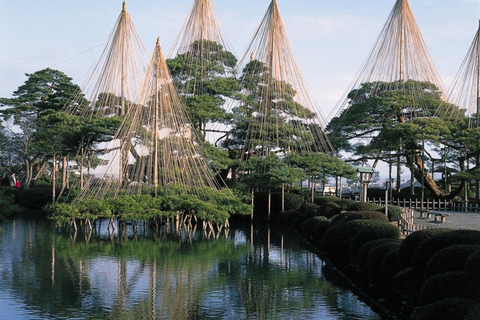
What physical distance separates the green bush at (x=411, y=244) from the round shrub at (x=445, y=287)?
6.57 feet

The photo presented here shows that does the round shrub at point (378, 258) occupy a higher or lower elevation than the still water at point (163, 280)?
higher

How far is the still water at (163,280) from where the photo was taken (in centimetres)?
1095

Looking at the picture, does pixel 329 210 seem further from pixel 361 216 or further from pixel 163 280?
pixel 163 280

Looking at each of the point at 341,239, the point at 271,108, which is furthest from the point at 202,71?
the point at 341,239

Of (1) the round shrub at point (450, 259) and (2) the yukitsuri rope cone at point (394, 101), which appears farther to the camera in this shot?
(2) the yukitsuri rope cone at point (394, 101)

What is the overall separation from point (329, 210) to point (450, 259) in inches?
549

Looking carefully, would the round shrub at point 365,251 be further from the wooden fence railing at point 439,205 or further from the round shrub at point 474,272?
the wooden fence railing at point 439,205

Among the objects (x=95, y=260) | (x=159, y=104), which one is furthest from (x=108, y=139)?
(x=95, y=260)

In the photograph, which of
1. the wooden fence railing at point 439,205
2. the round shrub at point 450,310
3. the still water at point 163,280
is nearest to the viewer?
the round shrub at point 450,310

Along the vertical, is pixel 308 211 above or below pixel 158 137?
below

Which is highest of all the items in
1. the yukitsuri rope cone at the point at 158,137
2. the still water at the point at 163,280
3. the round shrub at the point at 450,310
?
the yukitsuri rope cone at the point at 158,137

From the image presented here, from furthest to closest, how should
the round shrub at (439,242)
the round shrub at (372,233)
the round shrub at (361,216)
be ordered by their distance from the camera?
the round shrub at (361,216)
the round shrub at (372,233)
the round shrub at (439,242)

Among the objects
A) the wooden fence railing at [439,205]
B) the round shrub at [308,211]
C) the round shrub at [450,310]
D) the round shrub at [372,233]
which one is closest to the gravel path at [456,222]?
the wooden fence railing at [439,205]

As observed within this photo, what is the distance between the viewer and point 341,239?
16.0 m
